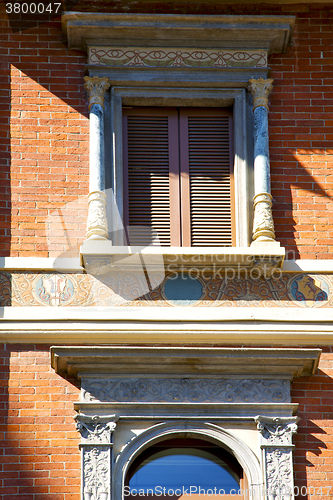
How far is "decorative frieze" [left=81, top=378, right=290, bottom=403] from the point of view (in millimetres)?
8344

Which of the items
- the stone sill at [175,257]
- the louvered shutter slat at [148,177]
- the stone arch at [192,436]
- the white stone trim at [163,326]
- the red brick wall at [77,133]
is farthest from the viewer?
the louvered shutter slat at [148,177]

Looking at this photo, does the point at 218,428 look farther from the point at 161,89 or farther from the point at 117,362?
the point at 161,89

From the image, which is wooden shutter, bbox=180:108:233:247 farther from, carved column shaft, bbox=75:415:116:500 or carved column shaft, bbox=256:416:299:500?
carved column shaft, bbox=75:415:116:500

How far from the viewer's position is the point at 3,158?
9.36m

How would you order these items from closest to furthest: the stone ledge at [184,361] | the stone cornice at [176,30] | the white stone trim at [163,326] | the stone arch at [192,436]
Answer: the stone arch at [192,436]
the stone ledge at [184,361]
the white stone trim at [163,326]
the stone cornice at [176,30]

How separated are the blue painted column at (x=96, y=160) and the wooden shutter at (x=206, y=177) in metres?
0.86

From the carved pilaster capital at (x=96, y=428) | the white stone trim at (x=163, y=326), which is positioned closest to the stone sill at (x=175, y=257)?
the white stone trim at (x=163, y=326)

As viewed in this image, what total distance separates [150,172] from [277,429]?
2.94 metres

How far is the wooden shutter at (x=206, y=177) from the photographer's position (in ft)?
30.9

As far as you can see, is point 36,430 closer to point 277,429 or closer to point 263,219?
point 277,429

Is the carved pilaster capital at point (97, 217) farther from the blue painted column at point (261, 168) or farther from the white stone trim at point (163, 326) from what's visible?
the blue painted column at point (261, 168)

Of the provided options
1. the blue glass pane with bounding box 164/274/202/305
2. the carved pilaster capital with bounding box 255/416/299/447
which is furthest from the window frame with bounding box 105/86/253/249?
the carved pilaster capital with bounding box 255/416/299/447

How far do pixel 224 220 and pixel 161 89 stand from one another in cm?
152

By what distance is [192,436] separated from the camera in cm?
833
